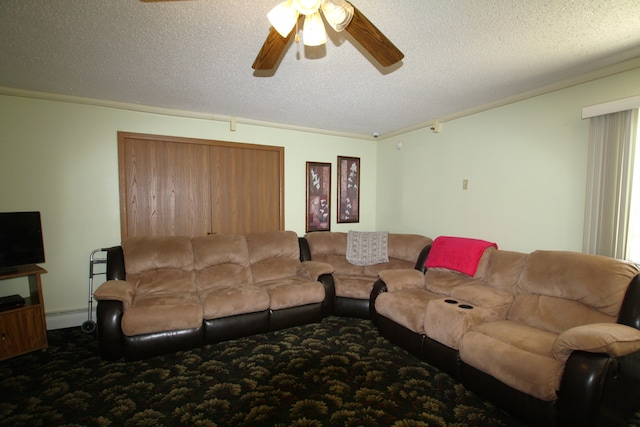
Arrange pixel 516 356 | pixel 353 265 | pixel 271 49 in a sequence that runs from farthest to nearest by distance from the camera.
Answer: pixel 353 265
pixel 516 356
pixel 271 49

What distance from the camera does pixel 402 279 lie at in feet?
10.5

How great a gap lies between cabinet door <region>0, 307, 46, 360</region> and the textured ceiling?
2.15 meters

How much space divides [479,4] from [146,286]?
3.59 m

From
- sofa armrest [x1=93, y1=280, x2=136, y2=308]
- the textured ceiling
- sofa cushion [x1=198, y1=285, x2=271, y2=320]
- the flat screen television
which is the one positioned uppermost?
the textured ceiling

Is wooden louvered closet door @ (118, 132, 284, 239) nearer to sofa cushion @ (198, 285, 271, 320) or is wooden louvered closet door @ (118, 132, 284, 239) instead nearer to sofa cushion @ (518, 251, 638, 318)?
sofa cushion @ (198, 285, 271, 320)

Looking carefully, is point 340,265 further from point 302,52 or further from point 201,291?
point 302,52

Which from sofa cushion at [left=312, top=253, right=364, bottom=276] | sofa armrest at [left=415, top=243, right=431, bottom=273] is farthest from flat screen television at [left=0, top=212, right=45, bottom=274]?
sofa armrest at [left=415, top=243, right=431, bottom=273]

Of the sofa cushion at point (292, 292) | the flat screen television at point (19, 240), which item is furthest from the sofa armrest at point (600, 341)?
the flat screen television at point (19, 240)

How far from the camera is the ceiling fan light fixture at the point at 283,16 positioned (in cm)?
138

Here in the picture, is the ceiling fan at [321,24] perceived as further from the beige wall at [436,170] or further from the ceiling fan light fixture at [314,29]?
the beige wall at [436,170]

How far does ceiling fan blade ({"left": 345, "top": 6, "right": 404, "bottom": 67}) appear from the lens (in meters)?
1.47

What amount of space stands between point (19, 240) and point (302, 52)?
318cm

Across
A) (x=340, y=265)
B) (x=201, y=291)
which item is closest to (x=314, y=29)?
(x=201, y=291)

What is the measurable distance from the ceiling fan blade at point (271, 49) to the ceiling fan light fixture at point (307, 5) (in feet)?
0.75
